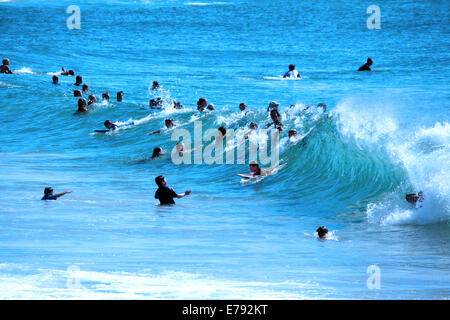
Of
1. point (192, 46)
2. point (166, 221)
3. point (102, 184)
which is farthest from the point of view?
point (192, 46)

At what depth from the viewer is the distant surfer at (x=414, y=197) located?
42.7ft

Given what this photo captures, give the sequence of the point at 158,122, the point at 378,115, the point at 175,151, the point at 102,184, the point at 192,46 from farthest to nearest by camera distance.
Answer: the point at 192,46, the point at 158,122, the point at 175,151, the point at 378,115, the point at 102,184

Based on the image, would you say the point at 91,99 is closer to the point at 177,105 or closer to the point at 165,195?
the point at 177,105

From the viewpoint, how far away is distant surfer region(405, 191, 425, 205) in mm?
13023

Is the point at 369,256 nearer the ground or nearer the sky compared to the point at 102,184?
nearer the ground

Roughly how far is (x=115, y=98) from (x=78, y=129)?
484 centimetres

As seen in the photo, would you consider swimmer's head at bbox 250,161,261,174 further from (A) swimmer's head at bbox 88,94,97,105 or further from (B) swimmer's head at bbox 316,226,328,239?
(A) swimmer's head at bbox 88,94,97,105

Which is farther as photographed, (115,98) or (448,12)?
(448,12)

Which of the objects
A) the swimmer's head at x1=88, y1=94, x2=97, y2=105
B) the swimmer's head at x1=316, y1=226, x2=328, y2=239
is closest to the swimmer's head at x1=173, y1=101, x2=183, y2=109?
the swimmer's head at x1=88, y1=94, x2=97, y2=105

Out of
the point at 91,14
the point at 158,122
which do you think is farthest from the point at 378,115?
the point at 91,14

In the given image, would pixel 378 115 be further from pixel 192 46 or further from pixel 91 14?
pixel 91 14

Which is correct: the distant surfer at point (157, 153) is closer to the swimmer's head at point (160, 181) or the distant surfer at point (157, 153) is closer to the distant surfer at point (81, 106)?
the swimmer's head at point (160, 181)

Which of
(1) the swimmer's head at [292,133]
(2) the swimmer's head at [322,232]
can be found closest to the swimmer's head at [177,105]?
(1) the swimmer's head at [292,133]

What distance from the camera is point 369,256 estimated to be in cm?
1057
